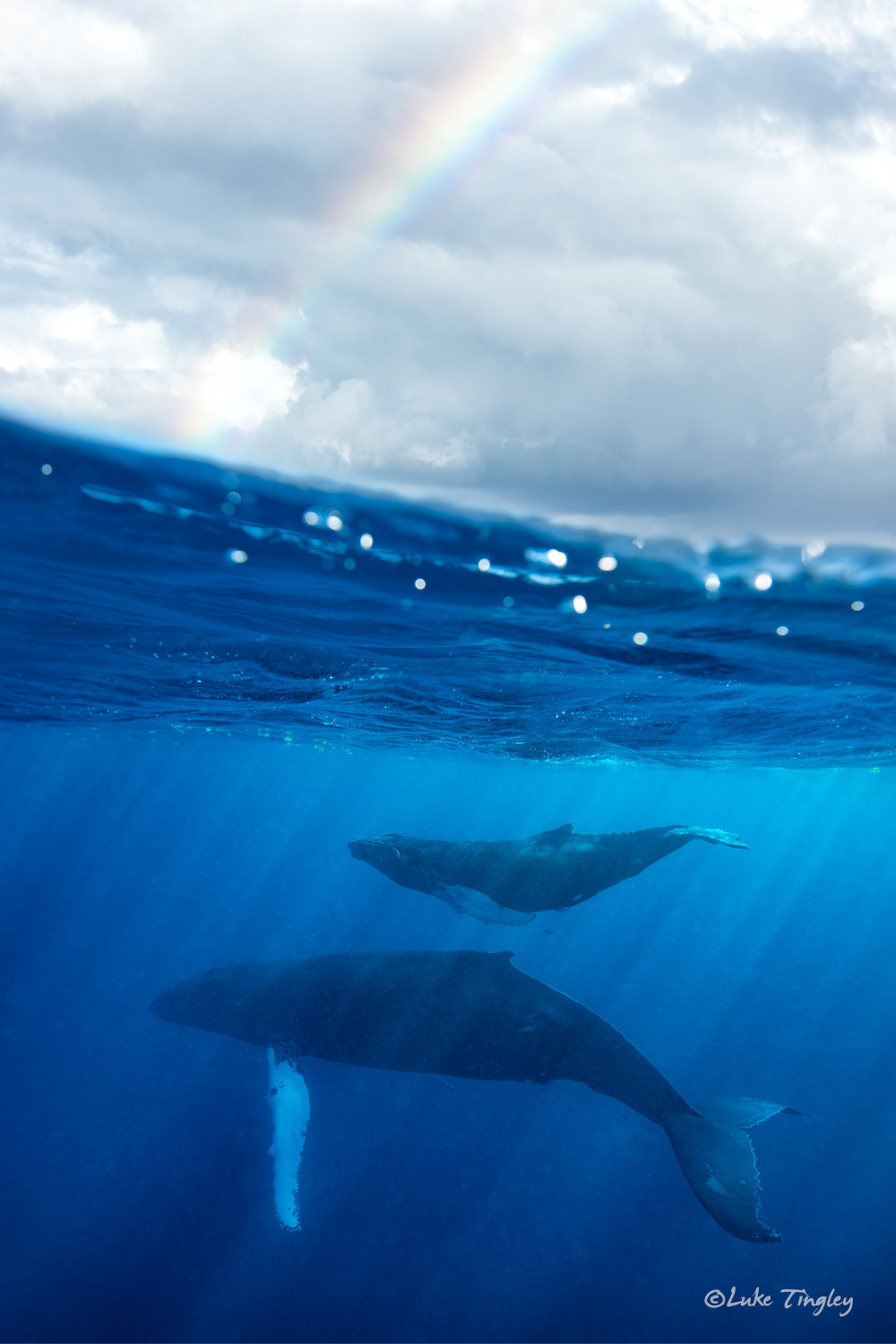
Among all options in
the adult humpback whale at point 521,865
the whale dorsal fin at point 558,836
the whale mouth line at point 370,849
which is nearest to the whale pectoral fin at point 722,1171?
the adult humpback whale at point 521,865

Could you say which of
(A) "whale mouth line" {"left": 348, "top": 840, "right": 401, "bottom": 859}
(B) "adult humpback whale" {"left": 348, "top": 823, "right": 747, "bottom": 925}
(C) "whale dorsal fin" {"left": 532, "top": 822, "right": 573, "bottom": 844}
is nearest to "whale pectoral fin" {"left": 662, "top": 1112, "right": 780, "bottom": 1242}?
(B) "adult humpback whale" {"left": 348, "top": 823, "right": 747, "bottom": 925}

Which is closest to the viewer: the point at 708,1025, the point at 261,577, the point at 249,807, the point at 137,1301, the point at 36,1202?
the point at 261,577

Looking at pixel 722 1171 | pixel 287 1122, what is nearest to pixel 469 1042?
pixel 287 1122

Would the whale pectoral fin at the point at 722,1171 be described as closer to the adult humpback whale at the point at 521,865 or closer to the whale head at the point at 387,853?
the adult humpback whale at the point at 521,865

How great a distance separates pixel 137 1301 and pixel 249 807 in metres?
120

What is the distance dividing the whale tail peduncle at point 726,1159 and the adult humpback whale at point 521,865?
3.68 meters

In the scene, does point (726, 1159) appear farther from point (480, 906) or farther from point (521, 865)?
point (480, 906)

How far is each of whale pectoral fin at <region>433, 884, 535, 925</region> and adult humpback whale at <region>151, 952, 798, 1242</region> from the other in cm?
121

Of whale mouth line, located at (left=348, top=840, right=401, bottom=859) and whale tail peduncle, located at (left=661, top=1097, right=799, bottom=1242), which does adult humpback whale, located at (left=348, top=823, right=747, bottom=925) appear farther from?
whale tail peduncle, located at (left=661, top=1097, right=799, bottom=1242)

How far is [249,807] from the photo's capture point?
127 meters

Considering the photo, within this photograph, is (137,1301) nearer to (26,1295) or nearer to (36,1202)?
(26,1295)

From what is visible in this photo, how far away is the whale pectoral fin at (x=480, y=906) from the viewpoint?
13.0 m

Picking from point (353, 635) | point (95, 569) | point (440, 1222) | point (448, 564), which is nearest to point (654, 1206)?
point (440, 1222)

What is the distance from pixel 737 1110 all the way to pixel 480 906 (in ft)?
17.0
